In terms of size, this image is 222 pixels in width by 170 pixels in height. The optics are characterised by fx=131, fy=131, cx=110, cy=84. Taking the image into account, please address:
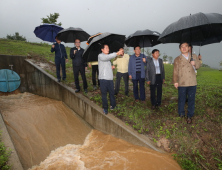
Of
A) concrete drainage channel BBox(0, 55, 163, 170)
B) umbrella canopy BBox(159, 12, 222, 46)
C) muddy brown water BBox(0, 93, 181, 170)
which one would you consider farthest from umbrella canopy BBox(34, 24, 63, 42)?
umbrella canopy BBox(159, 12, 222, 46)

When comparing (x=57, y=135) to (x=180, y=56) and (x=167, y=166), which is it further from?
(x=180, y=56)

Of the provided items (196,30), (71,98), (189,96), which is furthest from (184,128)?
(71,98)

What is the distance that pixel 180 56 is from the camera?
3557 mm

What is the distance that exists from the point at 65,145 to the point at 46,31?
16.6 feet

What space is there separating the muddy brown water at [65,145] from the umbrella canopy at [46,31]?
3.12m

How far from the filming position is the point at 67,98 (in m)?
6.16

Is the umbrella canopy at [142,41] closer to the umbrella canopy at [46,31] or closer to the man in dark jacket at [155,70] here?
the man in dark jacket at [155,70]

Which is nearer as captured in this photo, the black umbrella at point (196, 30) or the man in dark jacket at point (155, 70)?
the black umbrella at point (196, 30)

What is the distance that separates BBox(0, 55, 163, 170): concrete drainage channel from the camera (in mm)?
3486

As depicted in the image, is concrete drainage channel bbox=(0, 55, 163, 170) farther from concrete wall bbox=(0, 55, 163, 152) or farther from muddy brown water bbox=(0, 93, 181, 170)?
muddy brown water bbox=(0, 93, 181, 170)

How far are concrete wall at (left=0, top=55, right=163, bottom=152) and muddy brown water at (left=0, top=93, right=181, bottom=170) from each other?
0.19 m

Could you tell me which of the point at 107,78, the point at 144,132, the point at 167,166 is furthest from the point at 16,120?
the point at 167,166

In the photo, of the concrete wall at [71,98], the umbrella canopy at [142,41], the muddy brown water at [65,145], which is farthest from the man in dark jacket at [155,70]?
the muddy brown water at [65,145]

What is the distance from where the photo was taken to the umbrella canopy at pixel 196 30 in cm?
271
